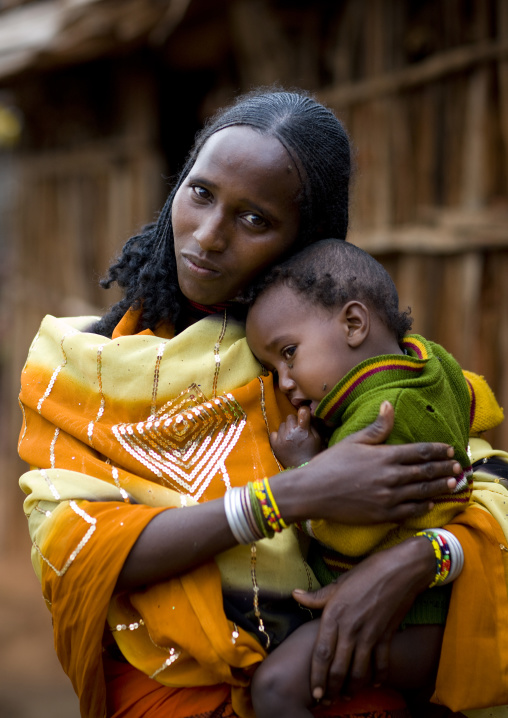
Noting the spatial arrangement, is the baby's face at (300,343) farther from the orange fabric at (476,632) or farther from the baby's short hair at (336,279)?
the orange fabric at (476,632)

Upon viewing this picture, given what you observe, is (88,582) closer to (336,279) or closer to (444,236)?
(336,279)

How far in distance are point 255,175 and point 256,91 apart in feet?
1.75

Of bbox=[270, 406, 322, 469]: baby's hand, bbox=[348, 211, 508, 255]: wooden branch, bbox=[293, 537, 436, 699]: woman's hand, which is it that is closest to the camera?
bbox=[293, 537, 436, 699]: woman's hand

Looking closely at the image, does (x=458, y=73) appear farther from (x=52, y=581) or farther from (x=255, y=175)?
(x=52, y=581)

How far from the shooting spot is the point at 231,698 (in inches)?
73.6

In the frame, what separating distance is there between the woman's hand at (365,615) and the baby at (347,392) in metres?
0.04

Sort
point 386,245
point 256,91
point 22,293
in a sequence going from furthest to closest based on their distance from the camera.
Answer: point 22,293 → point 386,245 → point 256,91

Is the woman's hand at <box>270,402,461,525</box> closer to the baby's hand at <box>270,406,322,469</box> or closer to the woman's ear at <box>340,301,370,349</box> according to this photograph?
the baby's hand at <box>270,406,322,469</box>

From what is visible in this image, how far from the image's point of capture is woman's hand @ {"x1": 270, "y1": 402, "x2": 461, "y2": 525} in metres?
1.76

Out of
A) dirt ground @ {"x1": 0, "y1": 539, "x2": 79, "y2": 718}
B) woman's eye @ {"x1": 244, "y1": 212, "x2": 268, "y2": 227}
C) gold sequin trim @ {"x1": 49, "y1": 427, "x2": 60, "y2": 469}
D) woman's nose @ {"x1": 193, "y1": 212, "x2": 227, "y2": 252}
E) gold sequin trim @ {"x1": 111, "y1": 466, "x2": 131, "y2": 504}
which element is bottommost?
dirt ground @ {"x1": 0, "y1": 539, "x2": 79, "y2": 718}

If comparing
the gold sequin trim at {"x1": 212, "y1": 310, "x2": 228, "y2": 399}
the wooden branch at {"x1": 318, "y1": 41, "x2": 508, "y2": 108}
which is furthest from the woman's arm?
the wooden branch at {"x1": 318, "y1": 41, "x2": 508, "y2": 108}

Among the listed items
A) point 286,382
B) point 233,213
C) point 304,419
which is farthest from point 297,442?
point 233,213

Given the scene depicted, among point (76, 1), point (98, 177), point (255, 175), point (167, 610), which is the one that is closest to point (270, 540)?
point (167, 610)

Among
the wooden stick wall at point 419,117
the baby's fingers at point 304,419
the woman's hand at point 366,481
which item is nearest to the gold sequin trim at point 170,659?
the woman's hand at point 366,481
